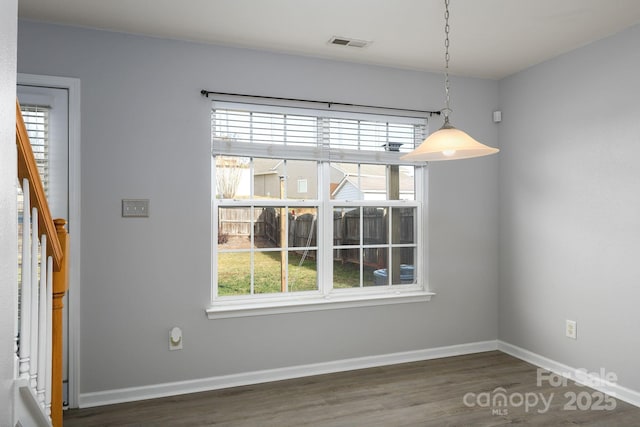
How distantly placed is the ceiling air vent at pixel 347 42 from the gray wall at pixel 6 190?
2.43m

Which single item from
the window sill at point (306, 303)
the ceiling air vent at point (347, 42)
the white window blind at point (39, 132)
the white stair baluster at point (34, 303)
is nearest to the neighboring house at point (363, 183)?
the window sill at point (306, 303)

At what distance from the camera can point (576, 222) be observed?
3504 millimetres

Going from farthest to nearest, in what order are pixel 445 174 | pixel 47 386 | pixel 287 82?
pixel 445 174
pixel 287 82
pixel 47 386

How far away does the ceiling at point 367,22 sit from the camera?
275 cm

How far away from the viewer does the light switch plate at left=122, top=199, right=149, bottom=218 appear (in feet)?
10.3

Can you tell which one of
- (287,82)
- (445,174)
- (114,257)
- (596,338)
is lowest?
(596,338)

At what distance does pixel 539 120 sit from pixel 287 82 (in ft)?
7.01

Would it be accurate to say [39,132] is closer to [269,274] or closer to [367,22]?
[269,274]

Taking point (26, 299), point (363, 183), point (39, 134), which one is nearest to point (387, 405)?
point (363, 183)

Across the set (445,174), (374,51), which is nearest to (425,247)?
(445,174)

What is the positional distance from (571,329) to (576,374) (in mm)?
337

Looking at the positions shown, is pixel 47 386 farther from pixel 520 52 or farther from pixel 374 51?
pixel 520 52

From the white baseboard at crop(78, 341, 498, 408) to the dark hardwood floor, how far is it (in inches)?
2.7

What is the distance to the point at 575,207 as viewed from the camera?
3.51 m
